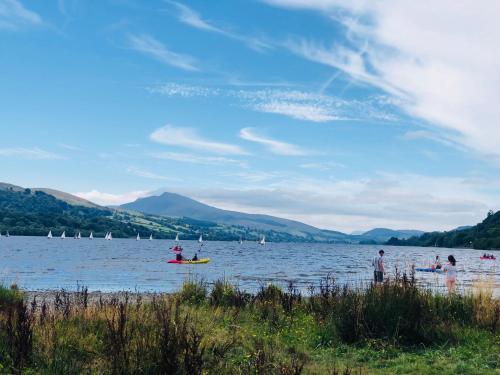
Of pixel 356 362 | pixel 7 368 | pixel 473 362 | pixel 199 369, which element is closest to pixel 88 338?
pixel 7 368

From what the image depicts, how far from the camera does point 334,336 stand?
41.1 feet

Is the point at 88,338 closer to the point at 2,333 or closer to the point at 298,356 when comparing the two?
the point at 2,333

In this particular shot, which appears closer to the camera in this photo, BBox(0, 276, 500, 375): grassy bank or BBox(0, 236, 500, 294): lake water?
BBox(0, 276, 500, 375): grassy bank

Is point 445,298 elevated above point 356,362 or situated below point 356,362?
above

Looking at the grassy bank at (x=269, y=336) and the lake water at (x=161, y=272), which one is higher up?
the grassy bank at (x=269, y=336)

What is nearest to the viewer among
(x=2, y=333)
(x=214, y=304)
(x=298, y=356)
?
(x=2, y=333)

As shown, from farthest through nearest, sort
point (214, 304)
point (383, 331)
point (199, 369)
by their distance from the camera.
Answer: point (214, 304), point (383, 331), point (199, 369)

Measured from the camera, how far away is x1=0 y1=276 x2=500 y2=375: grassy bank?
8.37m

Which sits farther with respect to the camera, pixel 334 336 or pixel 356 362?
pixel 334 336

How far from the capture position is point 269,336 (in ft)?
40.5

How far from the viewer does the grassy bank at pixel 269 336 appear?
837 centimetres

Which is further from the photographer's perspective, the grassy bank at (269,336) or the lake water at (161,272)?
the lake water at (161,272)

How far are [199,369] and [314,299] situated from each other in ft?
34.4

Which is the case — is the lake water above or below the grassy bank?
below
